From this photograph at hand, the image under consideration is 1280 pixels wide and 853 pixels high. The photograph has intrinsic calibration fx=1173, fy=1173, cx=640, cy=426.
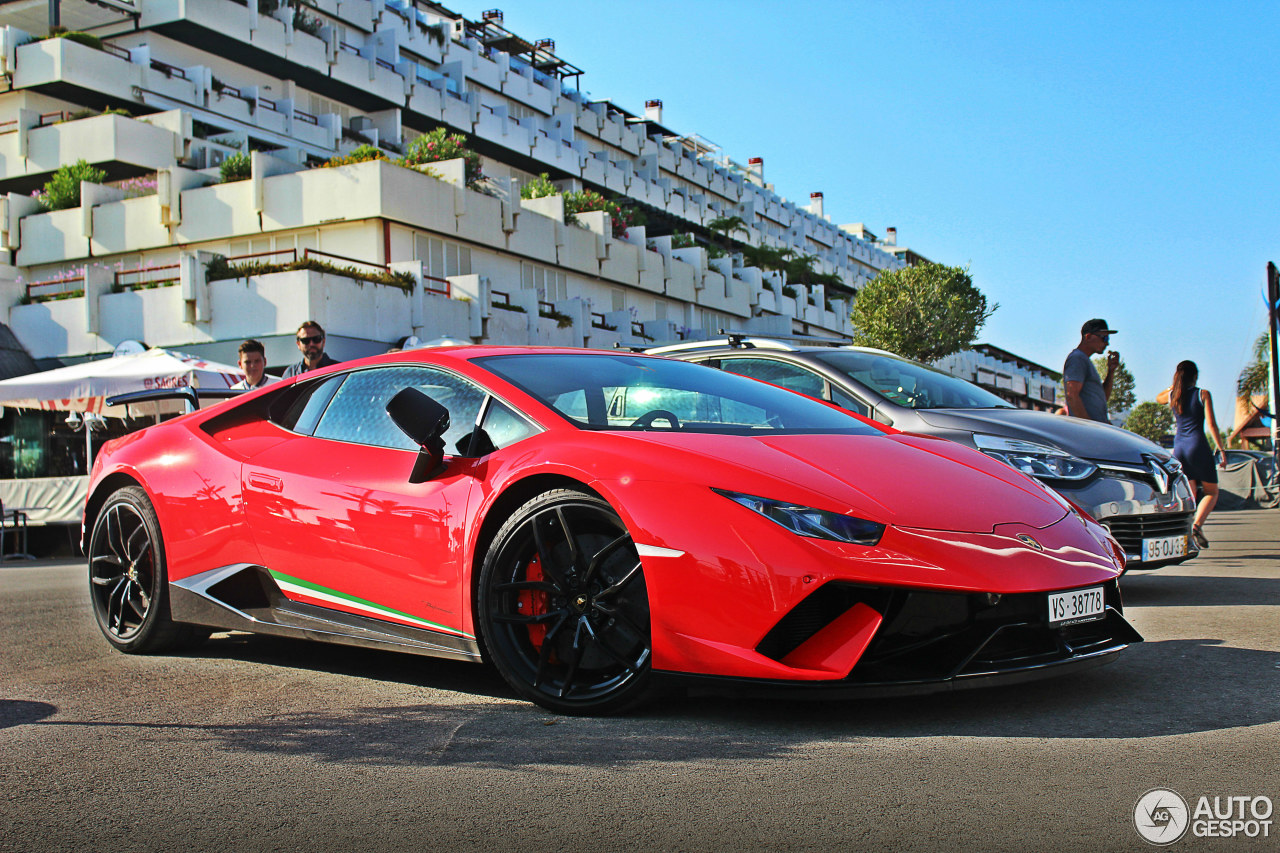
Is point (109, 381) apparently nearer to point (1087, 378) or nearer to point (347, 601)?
point (1087, 378)

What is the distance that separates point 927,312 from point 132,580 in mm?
45898

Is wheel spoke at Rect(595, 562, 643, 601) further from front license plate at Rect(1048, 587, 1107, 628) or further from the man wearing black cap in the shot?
the man wearing black cap

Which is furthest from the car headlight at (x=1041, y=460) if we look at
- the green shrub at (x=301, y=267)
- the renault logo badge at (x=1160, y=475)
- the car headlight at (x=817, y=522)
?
the green shrub at (x=301, y=267)

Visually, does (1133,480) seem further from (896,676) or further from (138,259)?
(138,259)

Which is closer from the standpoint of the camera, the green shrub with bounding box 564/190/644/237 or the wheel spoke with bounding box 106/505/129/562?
the wheel spoke with bounding box 106/505/129/562

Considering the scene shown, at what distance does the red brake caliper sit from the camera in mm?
3879

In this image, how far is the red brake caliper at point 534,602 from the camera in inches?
153

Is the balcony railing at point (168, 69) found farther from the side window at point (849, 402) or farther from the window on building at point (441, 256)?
the side window at point (849, 402)

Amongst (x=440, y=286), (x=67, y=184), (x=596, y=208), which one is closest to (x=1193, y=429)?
(x=440, y=286)

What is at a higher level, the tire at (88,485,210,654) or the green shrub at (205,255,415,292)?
the green shrub at (205,255,415,292)

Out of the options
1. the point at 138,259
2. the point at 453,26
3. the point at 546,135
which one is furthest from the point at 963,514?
the point at 453,26

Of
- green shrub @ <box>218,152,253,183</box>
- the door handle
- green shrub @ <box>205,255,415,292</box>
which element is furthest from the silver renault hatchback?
green shrub @ <box>218,152,253,183</box>

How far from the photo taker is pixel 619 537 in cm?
371

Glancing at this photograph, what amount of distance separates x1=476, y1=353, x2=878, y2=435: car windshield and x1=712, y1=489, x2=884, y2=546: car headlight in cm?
65
